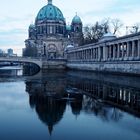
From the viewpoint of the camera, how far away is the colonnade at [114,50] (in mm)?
46312

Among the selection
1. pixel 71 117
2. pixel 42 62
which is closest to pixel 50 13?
pixel 42 62

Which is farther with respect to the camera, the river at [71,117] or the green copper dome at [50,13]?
the green copper dome at [50,13]

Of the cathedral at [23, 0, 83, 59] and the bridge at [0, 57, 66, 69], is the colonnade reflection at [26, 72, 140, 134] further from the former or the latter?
the cathedral at [23, 0, 83, 59]

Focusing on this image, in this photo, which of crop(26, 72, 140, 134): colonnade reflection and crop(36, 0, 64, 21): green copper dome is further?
crop(36, 0, 64, 21): green copper dome

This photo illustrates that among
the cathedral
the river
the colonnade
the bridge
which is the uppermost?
the cathedral

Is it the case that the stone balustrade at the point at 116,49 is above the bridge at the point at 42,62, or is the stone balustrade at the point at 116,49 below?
above

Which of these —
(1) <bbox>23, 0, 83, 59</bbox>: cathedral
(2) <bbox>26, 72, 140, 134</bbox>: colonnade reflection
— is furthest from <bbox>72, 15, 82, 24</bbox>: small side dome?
(2) <bbox>26, 72, 140, 134</bbox>: colonnade reflection

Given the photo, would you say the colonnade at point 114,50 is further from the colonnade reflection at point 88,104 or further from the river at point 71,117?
the river at point 71,117

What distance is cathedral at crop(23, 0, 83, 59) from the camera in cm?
11344

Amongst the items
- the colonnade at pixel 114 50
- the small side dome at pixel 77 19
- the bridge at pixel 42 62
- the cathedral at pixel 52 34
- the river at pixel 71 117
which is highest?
the small side dome at pixel 77 19

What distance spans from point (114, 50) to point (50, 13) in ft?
222

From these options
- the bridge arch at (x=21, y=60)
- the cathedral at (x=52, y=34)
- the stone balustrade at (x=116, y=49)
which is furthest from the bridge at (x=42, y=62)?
the cathedral at (x=52, y=34)

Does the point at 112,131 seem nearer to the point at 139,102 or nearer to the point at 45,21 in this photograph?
the point at 139,102

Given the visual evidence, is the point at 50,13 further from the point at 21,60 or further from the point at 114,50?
the point at 114,50
